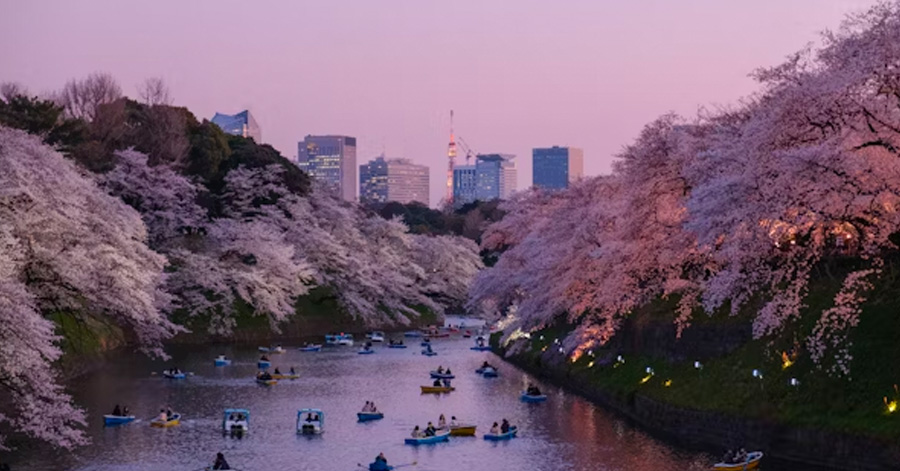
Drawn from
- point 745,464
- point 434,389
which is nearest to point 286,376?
point 434,389

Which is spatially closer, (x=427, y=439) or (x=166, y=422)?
(x=427, y=439)

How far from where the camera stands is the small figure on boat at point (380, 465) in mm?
41500

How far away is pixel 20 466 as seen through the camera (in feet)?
130

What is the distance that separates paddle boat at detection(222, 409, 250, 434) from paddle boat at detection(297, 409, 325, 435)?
7.55 feet

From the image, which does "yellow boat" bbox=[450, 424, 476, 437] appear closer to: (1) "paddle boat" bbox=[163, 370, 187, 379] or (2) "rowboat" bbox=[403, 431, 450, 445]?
(2) "rowboat" bbox=[403, 431, 450, 445]

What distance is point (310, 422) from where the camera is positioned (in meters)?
50.2

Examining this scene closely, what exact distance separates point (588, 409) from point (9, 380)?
94.6 ft

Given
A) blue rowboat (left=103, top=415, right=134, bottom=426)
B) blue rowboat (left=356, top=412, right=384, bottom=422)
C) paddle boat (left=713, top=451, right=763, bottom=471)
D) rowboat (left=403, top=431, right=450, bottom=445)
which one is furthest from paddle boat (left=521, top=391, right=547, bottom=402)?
paddle boat (left=713, top=451, right=763, bottom=471)

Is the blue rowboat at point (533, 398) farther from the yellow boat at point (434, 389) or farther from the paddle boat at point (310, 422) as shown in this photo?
the paddle boat at point (310, 422)

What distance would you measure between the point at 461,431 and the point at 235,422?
32.1ft

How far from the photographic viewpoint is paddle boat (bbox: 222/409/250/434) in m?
49.5

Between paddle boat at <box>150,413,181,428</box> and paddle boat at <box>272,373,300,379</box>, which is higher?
paddle boat at <box>272,373,300,379</box>

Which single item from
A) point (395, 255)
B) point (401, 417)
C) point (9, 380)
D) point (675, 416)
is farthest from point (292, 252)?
point (9, 380)

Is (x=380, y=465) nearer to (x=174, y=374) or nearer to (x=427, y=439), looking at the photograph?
(x=427, y=439)
